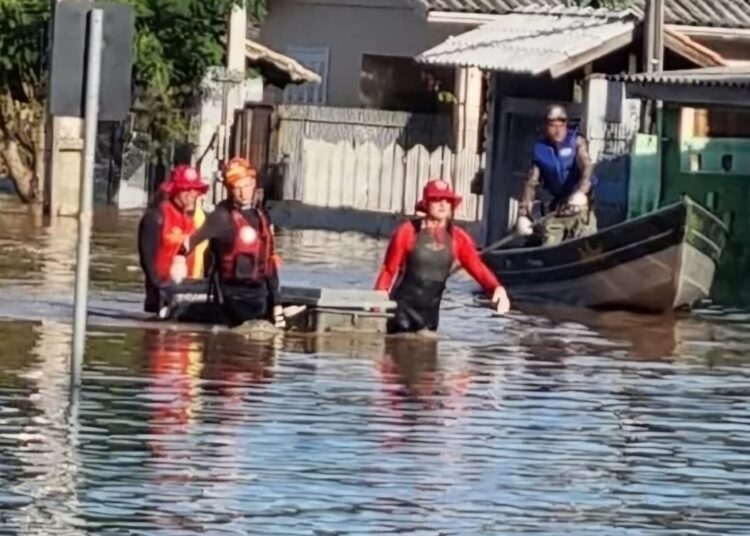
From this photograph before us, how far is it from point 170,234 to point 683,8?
17141mm

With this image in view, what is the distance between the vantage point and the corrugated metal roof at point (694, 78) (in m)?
29.5

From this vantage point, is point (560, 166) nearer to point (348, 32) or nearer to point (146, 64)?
point (146, 64)

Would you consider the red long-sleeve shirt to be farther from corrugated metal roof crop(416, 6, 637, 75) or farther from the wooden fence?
the wooden fence

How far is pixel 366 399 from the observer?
16.7 metres

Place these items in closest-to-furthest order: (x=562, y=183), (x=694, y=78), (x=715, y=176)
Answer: (x=562, y=183) → (x=694, y=78) → (x=715, y=176)

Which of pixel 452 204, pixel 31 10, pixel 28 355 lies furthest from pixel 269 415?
pixel 31 10

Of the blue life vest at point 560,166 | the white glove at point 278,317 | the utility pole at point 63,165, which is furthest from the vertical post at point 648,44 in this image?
the white glove at point 278,317

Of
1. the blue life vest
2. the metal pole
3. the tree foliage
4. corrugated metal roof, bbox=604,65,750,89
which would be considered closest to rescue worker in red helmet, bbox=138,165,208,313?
the blue life vest

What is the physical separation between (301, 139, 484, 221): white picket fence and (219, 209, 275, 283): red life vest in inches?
700

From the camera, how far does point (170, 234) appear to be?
862 inches

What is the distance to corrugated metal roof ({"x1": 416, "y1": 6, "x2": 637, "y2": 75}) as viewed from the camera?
109 feet

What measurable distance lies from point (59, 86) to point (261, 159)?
26343mm

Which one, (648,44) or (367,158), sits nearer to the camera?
(648,44)

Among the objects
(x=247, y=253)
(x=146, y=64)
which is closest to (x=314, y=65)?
(x=146, y=64)
